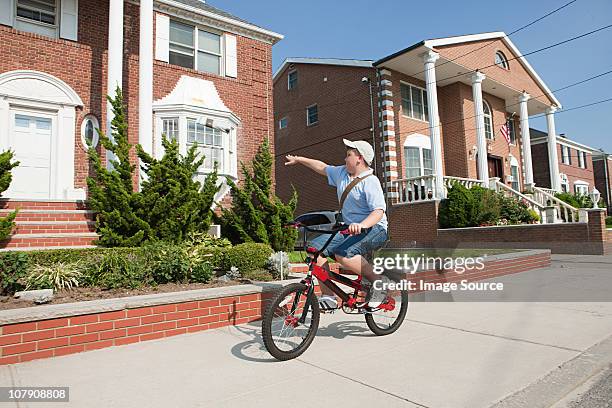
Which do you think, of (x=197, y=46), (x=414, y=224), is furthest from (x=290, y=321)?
(x=414, y=224)

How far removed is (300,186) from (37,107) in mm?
14017

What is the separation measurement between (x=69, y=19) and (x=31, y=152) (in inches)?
141

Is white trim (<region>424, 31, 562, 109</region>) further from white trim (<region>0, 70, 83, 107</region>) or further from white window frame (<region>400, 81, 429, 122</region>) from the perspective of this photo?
white trim (<region>0, 70, 83, 107</region>)

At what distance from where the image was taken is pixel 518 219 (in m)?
14.5

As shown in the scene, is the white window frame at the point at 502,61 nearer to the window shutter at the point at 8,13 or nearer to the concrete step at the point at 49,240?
the window shutter at the point at 8,13

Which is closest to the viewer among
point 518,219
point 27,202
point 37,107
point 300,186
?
point 27,202

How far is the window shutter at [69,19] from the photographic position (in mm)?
10109

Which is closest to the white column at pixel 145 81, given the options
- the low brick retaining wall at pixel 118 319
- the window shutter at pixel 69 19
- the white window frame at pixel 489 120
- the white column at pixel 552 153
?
the window shutter at pixel 69 19

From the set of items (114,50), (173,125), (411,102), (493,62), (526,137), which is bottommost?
(173,125)

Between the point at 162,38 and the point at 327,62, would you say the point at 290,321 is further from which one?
the point at 327,62

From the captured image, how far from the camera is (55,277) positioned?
4.70 m

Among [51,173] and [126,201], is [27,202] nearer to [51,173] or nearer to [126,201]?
[51,173]

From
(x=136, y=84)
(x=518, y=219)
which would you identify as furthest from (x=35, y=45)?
(x=518, y=219)

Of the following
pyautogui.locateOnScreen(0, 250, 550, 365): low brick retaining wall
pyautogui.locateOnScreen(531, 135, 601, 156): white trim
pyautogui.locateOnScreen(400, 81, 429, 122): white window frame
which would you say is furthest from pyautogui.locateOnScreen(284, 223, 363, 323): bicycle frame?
pyautogui.locateOnScreen(531, 135, 601, 156): white trim
